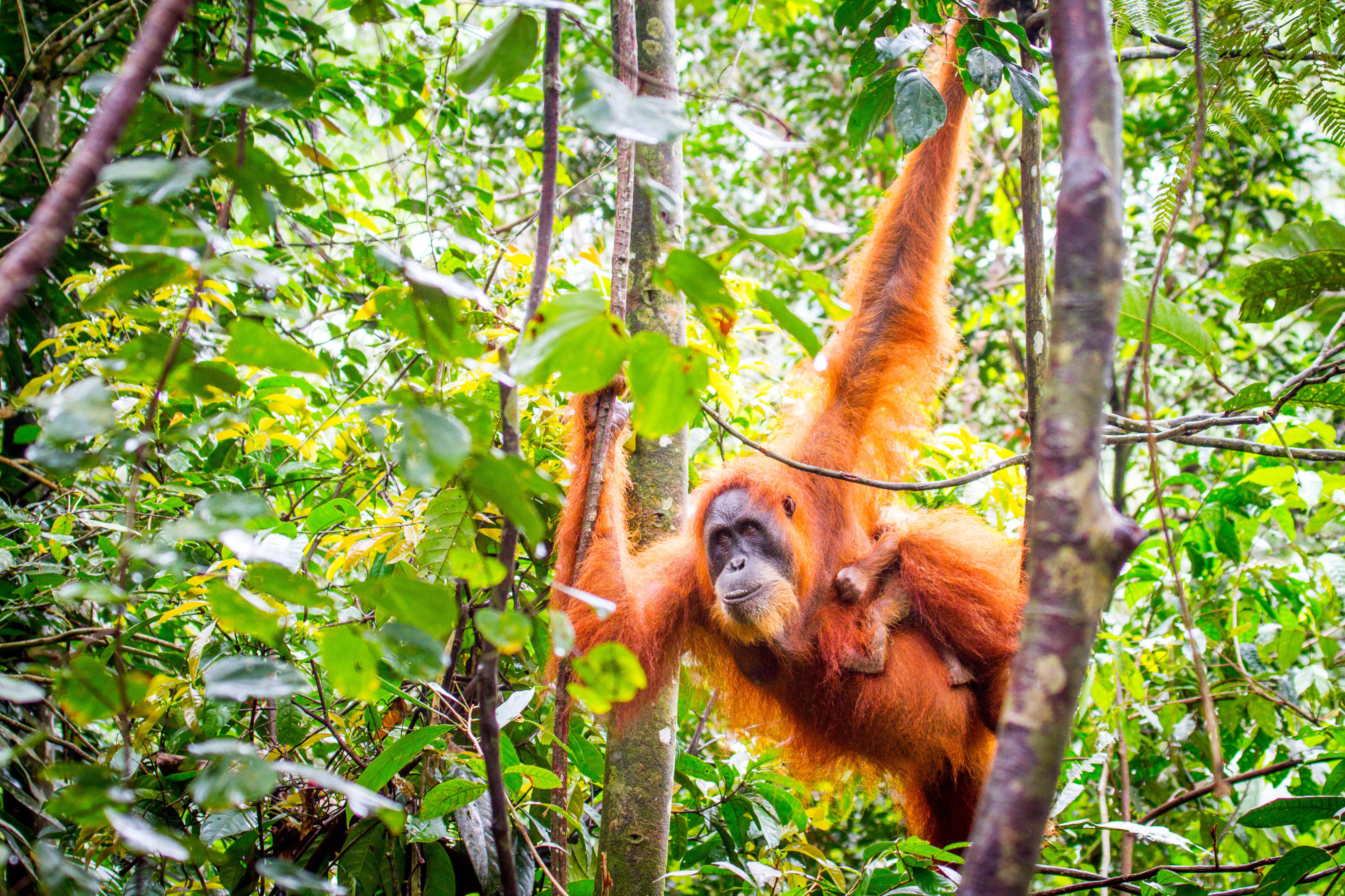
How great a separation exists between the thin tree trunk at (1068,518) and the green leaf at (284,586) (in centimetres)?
85

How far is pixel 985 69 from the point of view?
Answer: 215cm

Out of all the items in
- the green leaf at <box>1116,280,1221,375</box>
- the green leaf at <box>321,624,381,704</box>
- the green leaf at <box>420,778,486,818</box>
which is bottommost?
the green leaf at <box>420,778,486,818</box>

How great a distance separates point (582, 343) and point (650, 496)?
4.86 ft

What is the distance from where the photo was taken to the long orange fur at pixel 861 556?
2.94 metres

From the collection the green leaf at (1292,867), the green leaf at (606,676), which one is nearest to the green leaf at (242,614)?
the green leaf at (606,676)

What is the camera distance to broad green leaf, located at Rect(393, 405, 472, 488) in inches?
43.0

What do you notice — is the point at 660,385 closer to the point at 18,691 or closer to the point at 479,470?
the point at 479,470

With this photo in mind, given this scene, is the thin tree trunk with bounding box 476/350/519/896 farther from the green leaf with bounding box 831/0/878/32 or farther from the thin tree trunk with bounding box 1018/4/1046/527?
the green leaf with bounding box 831/0/878/32

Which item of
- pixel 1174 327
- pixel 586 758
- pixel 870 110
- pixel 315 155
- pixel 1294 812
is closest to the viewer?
pixel 1174 327

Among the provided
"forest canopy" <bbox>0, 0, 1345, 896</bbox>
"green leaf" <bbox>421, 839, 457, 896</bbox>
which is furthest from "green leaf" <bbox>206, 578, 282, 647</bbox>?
"green leaf" <bbox>421, 839, 457, 896</bbox>

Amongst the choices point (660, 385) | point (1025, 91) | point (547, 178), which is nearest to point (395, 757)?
point (660, 385)

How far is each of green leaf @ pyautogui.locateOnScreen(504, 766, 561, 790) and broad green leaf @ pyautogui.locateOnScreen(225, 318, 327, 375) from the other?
1.35 metres

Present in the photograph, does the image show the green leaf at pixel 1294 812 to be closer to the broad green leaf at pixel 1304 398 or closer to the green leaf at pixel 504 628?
the broad green leaf at pixel 1304 398

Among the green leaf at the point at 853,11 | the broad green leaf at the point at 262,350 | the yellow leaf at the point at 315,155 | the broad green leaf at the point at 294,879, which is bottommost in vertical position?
the broad green leaf at the point at 294,879
